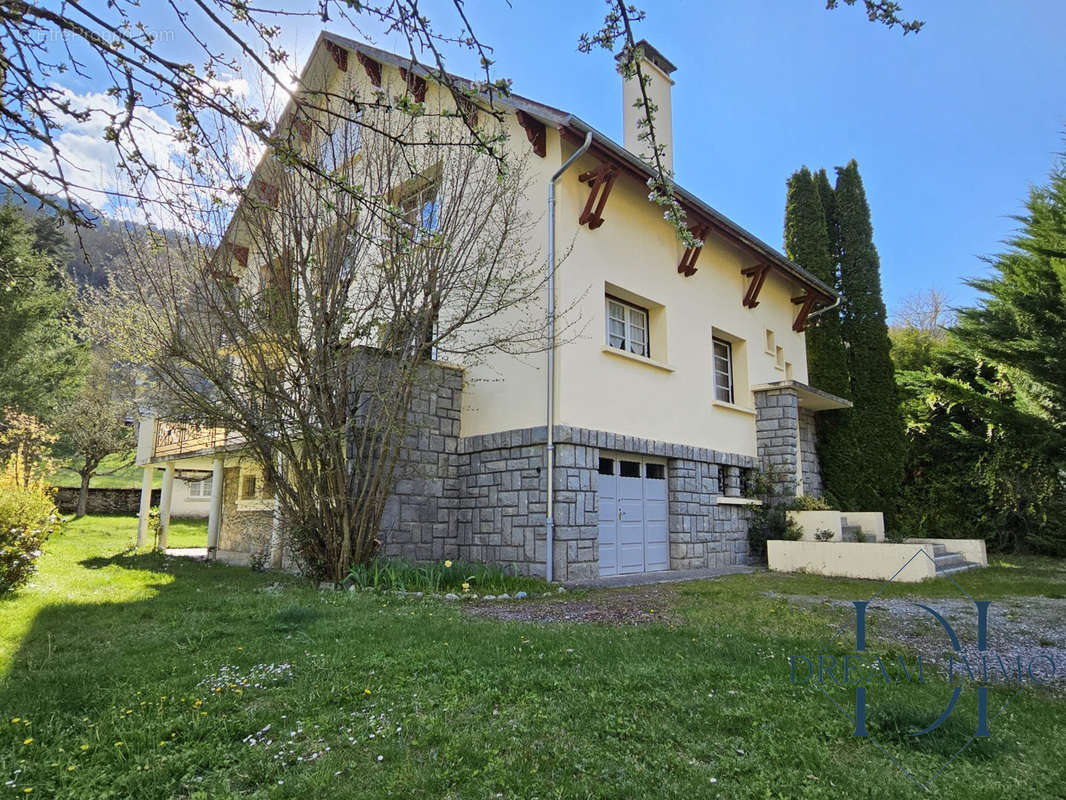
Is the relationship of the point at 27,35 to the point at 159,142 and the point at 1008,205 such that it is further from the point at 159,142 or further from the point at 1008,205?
the point at 1008,205

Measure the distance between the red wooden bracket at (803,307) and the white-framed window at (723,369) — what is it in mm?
2782

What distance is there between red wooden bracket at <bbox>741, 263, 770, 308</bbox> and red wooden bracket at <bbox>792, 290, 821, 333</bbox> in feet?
6.46

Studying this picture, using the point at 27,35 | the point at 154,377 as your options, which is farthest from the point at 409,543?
the point at 27,35

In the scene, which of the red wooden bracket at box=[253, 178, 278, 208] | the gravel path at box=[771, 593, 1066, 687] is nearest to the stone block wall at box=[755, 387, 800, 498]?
the gravel path at box=[771, 593, 1066, 687]

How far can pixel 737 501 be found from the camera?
11680 mm

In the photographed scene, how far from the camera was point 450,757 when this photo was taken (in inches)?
102

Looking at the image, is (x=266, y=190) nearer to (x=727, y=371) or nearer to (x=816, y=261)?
(x=727, y=371)

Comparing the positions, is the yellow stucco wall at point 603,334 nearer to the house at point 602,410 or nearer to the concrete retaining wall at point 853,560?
the house at point 602,410

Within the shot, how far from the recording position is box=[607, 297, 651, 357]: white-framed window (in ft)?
34.1

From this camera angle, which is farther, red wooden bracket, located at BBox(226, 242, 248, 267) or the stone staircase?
the stone staircase

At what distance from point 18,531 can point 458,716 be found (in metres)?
6.48

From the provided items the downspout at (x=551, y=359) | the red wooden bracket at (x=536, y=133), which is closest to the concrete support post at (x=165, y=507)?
the downspout at (x=551, y=359)

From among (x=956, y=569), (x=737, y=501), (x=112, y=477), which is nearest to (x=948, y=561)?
(x=956, y=569)

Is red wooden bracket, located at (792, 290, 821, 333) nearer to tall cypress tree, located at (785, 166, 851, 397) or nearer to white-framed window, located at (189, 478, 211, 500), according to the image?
tall cypress tree, located at (785, 166, 851, 397)
